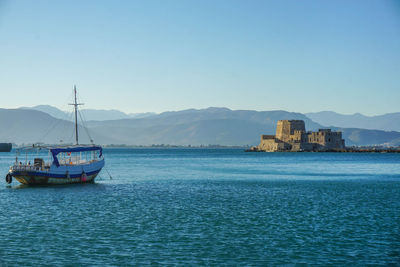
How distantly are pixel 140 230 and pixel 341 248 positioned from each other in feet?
38.5

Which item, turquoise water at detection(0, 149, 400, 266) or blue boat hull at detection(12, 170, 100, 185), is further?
blue boat hull at detection(12, 170, 100, 185)

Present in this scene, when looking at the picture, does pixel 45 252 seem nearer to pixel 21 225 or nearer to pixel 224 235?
pixel 21 225

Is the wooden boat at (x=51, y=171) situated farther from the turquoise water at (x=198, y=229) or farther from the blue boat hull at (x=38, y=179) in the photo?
the turquoise water at (x=198, y=229)

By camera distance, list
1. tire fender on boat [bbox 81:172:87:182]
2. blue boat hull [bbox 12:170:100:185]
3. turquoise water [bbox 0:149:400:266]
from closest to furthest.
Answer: turquoise water [bbox 0:149:400:266], blue boat hull [bbox 12:170:100:185], tire fender on boat [bbox 81:172:87:182]

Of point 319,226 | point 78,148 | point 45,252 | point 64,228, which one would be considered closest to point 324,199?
point 319,226

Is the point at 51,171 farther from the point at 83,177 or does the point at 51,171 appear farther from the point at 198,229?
the point at 198,229

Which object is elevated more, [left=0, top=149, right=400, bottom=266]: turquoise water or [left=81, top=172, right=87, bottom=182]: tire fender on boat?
[left=81, top=172, right=87, bottom=182]: tire fender on boat

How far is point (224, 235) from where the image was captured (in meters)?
26.9

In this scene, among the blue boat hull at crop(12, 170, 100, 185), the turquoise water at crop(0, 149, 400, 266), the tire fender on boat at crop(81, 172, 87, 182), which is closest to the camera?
the turquoise water at crop(0, 149, 400, 266)

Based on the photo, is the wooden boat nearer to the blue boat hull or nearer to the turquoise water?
the blue boat hull

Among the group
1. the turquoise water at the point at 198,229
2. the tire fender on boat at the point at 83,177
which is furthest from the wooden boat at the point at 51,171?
the turquoise water at the point at 198,229

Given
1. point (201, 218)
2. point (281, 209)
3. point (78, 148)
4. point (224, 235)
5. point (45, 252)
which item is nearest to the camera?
point (45, 252)

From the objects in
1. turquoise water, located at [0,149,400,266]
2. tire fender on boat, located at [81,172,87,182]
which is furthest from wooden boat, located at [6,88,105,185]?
turquoise water, located at [0,149,400,266]

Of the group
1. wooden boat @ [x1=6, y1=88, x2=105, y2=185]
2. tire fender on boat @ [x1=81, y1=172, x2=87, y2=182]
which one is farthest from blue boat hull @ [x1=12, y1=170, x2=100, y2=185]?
tire fender on boat @ [x1=81, y1=172, x2=87, y2=182]
